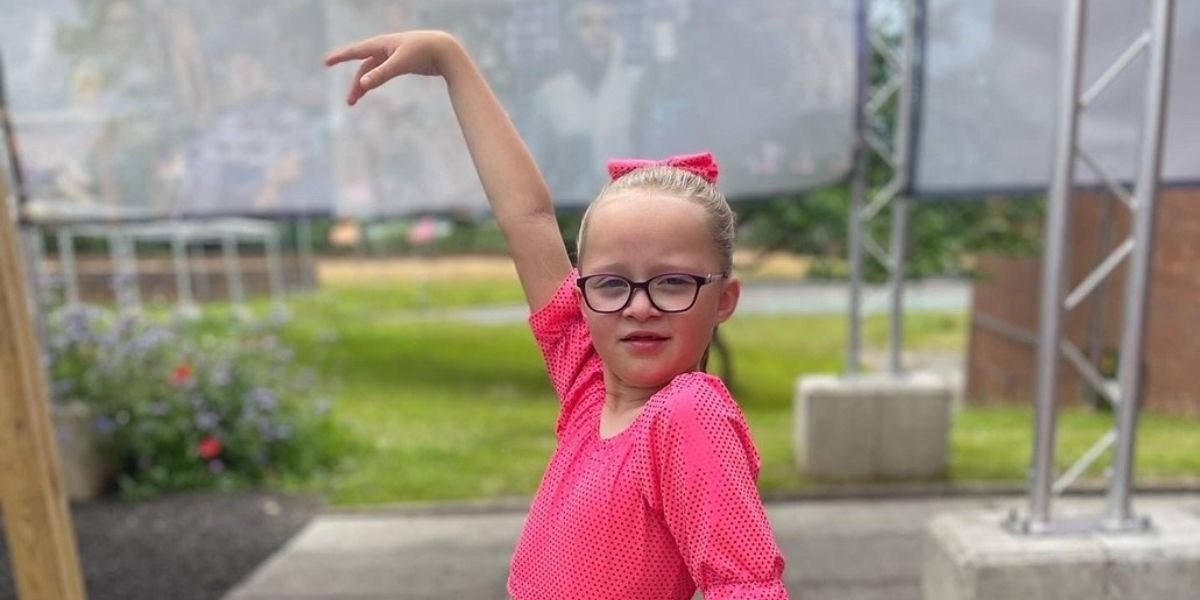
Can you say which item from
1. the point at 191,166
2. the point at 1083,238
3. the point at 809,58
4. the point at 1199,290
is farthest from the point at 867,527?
the point at 1083,238

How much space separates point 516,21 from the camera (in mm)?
4379

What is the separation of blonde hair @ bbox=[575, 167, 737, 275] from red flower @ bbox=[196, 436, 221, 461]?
5467mm

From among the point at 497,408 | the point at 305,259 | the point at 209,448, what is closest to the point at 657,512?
the point at 209,448

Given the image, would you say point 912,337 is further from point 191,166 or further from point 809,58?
point 191,166

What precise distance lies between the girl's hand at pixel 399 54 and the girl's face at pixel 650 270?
0.48 metres

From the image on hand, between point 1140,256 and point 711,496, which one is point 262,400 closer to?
point 1140,256

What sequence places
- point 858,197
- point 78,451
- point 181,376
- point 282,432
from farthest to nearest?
point 282,432 → point 181,376 → point 78,451 → point 858,197

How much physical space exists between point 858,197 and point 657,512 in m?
4.50

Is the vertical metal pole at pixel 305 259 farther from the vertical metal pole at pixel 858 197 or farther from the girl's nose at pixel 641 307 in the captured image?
the girl's nose at pixel 641 307

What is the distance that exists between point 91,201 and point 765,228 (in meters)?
6.87

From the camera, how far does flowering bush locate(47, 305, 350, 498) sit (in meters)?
5.98

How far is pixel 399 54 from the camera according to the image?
1.49 m

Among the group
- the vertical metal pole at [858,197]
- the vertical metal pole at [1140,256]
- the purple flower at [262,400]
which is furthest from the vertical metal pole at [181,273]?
the vertical metal pole at [1140,256]

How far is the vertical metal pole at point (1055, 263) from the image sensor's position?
2.89 meters
